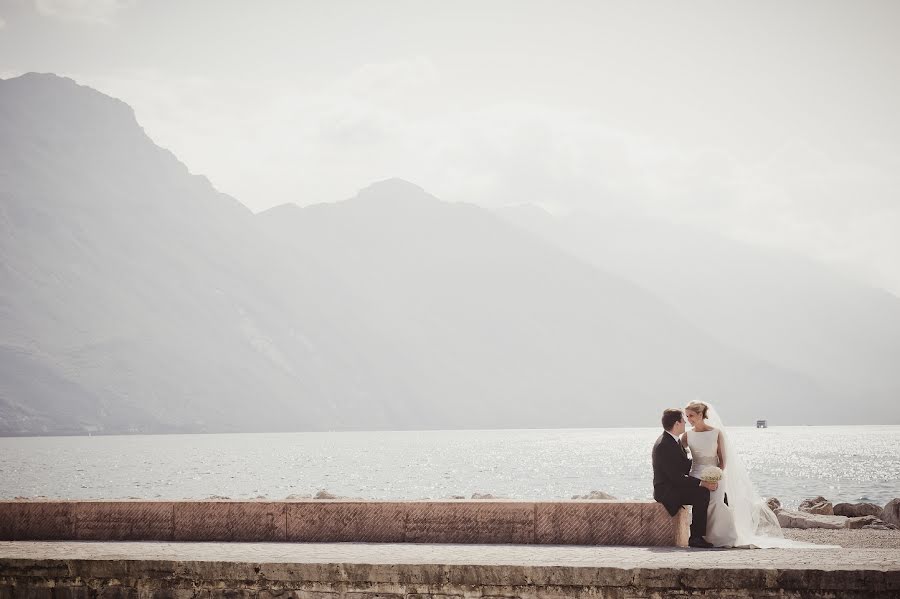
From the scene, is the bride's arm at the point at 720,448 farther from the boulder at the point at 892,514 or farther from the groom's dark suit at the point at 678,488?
the boulder at the point at 892,514

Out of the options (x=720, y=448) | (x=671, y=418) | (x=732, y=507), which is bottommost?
(x=732, y=507)

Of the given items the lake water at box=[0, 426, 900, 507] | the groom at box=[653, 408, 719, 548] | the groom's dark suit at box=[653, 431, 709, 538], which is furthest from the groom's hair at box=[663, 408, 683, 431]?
the lake water at box=[0, 426, 900, 507]

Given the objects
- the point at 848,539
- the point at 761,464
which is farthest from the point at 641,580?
the point at 761,464

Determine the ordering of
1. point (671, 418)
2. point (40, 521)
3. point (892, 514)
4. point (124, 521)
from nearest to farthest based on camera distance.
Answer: point (671, 418), point (124, 521), point (40, 521), point (892, 514)

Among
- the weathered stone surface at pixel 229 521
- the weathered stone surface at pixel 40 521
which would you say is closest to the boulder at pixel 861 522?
the weathered stone surface at pixel 229 521

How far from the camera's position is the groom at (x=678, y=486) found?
12117 mm

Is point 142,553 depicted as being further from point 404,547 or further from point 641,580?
point 641,580

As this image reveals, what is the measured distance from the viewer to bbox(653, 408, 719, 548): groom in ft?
39.8

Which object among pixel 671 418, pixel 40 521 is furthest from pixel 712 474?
pixel 40 521

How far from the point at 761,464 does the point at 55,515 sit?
97.1m

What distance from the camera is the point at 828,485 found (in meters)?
66.8

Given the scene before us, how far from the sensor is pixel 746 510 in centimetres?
1252

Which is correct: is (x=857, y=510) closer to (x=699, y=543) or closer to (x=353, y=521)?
(x=699, y=543)

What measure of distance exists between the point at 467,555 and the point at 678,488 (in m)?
3.18
